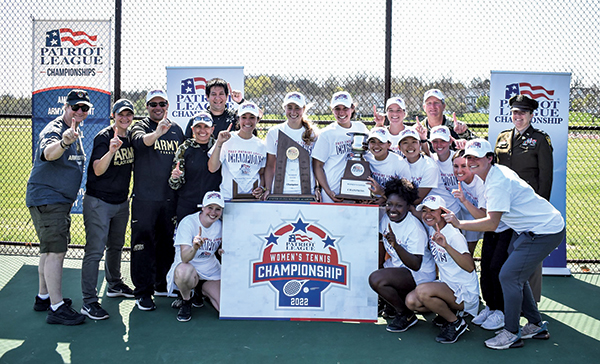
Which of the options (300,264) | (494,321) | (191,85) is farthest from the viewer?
(191,85)

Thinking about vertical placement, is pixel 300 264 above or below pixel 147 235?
below

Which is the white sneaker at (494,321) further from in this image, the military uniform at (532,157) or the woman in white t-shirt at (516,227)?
the military uniform at (532,157)

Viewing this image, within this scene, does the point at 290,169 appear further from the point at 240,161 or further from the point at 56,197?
the point at 56,197

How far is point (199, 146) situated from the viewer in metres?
4.89

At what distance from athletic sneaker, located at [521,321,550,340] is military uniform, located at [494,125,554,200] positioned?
137cm

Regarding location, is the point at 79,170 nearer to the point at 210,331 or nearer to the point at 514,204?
the point at 210,331

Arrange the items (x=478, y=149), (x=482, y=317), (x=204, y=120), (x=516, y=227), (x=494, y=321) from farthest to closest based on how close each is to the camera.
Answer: (x=204, y=120)
(x=482, y=317)
(x=494, y=321)
(x=516, y=227)
(x=478, y=149)

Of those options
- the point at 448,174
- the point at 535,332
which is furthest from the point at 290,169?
the point at 535,332

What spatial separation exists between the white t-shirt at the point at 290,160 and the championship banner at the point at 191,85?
1.50m

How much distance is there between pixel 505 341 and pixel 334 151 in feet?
7.61

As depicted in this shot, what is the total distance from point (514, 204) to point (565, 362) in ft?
4.28

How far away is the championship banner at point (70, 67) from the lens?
5980 mm

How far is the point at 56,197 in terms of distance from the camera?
4.34 m

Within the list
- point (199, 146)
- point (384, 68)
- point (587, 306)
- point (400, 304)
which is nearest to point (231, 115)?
point (199, 146)
